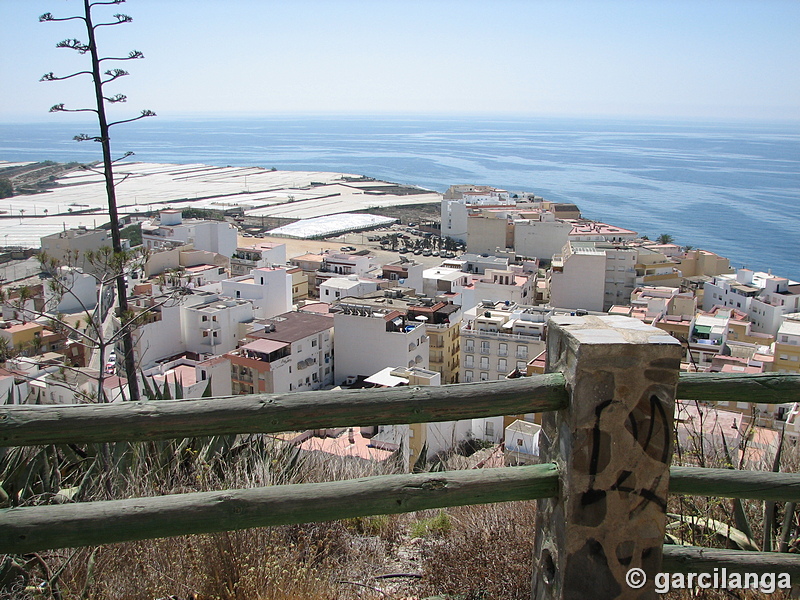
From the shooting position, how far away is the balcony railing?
4.42 ft

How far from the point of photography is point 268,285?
20.3m

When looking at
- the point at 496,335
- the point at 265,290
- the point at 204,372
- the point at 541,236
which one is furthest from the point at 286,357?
the point at 541,236

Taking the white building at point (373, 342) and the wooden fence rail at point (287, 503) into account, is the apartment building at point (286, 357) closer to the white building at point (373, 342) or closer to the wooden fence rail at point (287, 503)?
the white building at point (373, 342)

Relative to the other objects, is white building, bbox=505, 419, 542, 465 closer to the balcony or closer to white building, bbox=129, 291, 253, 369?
the balcony

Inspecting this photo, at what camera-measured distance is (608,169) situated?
82312mm

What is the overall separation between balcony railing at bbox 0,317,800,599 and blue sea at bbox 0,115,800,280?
3739 cm

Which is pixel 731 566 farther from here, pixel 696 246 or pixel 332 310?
pixel 696 246

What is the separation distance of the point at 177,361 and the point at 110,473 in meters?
14.1

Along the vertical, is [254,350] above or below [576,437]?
below

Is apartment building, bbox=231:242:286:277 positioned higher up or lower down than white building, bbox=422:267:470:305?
higher up

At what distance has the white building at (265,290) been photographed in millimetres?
20312

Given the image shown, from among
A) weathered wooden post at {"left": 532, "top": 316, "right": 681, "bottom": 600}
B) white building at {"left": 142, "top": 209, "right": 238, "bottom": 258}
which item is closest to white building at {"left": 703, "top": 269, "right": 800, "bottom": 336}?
white building at {"left": 142, "top": 209, "right": 238, "bottom": 258}

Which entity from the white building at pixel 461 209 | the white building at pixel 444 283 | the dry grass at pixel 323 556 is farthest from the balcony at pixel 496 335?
the white building at pixel 461 209

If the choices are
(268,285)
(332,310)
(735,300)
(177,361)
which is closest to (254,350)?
(177,361)
